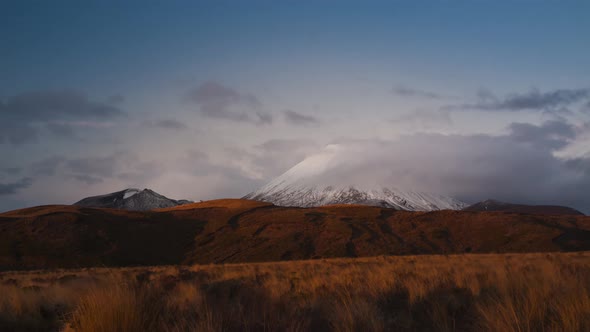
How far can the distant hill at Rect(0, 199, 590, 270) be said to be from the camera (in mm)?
42438

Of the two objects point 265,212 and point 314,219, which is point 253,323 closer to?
point 314,219

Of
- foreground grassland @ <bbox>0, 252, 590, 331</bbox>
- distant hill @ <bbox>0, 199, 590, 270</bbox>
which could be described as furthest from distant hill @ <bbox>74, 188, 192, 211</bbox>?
foreground grassland @ <bbox>0, 252, 590, 331</bbox>

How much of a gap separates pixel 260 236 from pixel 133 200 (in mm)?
101450

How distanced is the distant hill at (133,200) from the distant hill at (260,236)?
8132cm

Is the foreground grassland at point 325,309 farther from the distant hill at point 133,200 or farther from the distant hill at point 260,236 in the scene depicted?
the distant hill at point 133,200

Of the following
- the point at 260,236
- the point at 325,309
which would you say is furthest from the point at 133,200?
the point at 325,309

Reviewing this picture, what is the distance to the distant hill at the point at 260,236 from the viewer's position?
42438 mm

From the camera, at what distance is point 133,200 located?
5413 inches

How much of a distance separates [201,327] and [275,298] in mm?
3424

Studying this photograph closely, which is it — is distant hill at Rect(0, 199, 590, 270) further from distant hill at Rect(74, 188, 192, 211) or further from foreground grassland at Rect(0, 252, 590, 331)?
distant hill at Rect(74, 188, 192, 211)

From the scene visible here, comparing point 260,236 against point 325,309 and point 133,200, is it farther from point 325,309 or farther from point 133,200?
point 133,200

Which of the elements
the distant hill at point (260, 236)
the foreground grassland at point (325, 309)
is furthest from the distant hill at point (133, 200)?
the foreground grassland at point (325, 309)

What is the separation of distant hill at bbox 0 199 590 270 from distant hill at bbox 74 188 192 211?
81319 mm

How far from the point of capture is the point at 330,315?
5641 mm
